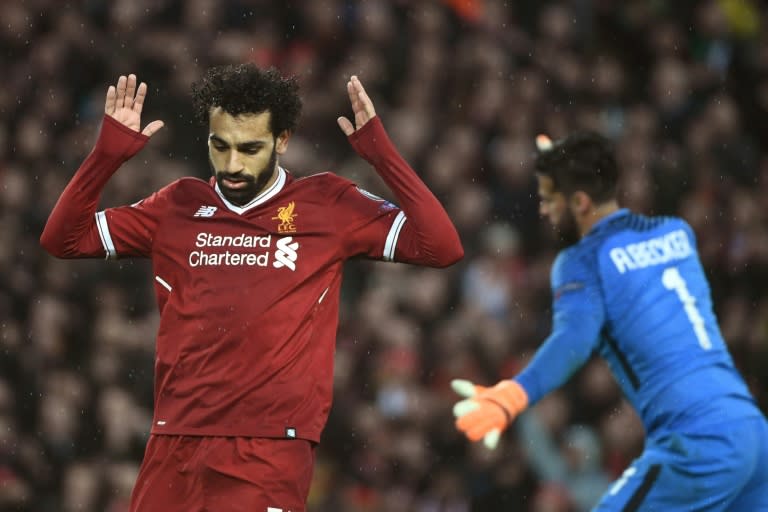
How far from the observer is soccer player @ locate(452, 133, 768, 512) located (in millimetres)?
5438

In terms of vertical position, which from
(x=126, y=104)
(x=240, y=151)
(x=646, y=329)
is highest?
(x=126, y=104)

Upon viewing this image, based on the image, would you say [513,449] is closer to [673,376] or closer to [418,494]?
[418,494]

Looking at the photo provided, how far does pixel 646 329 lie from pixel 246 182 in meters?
1.74

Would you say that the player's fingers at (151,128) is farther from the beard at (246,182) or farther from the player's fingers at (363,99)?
the player's fingers at (363,99)

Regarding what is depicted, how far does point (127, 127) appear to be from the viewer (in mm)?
5215

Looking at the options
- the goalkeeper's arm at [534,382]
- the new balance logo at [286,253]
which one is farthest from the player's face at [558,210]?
the new balance logo at [286,253]

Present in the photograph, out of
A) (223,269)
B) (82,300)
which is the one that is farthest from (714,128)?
(223,269)

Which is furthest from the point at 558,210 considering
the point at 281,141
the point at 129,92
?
the point at 129,92

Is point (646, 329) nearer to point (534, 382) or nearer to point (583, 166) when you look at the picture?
point (534, 382)

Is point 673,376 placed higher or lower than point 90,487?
higher

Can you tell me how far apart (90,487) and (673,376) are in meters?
5.30

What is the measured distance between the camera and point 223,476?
4859 millimetres

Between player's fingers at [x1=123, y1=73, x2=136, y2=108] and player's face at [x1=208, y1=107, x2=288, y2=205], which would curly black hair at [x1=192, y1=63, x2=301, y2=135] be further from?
player's fingers at [x1=123, y1=73, x2=136, y2=108]

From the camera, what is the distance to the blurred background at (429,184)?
31.9 feet
